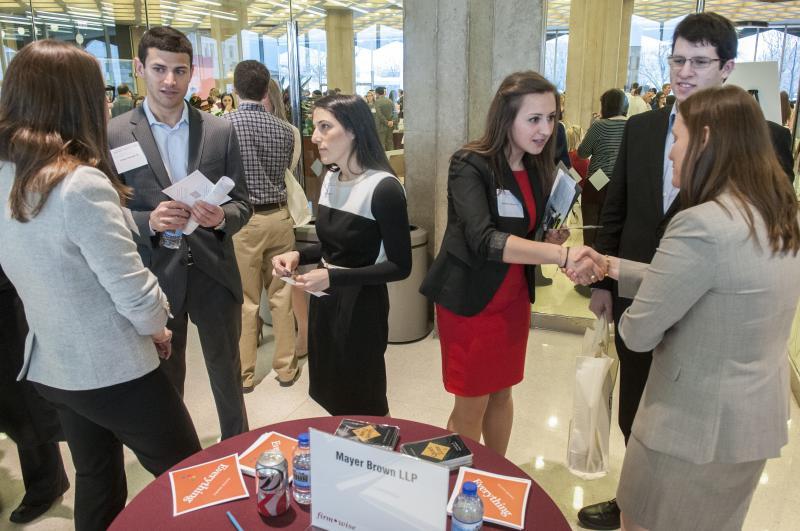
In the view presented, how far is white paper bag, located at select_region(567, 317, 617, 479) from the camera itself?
1914 mm

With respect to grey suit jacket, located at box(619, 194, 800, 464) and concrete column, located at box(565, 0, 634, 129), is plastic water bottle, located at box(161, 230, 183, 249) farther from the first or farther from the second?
concrete column, located at box(565, 0, 634, 129)

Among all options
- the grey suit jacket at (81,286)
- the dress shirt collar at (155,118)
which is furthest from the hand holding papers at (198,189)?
the grey suit jacket at (81,286)

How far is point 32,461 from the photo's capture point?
2500 mm

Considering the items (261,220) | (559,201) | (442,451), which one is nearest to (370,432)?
(442,451)

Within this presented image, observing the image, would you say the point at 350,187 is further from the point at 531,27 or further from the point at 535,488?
the point at 531,27

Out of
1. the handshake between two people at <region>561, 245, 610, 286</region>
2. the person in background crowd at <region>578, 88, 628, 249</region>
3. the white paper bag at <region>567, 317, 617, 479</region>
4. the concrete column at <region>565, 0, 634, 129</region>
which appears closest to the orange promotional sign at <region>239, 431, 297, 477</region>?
the white paper bag at <region>567, 317, 617, 479</region>

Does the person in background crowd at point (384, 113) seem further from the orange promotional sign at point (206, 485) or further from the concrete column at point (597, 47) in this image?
the orange promotional sign at point (206, 485)

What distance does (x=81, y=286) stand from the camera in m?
1.50

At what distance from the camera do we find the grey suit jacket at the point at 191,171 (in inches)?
92.4

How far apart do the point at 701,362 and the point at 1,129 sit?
181cm

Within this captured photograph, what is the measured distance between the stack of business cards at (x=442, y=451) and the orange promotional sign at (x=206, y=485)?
428 millimetres

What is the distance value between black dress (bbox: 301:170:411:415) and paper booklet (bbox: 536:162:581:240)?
1.70ft

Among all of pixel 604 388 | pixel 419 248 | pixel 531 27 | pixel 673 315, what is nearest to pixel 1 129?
pixel 673 315

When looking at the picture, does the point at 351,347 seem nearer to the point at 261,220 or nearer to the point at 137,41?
the point at 261,220
